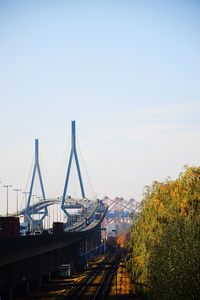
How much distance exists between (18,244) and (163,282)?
3699 cm

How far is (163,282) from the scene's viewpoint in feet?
108

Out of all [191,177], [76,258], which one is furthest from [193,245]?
[76,258]

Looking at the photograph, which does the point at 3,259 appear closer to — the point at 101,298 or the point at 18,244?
the point at 18,244

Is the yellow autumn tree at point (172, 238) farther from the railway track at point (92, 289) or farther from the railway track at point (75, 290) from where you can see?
the railway track at point (75, 290)

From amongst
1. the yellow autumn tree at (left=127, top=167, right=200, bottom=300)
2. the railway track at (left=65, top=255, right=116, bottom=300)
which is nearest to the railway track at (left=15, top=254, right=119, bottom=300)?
the railway track at (left=65, top=255, right=116, bottom=300)

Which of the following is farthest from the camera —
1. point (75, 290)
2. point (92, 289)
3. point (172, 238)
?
point (92, 289)

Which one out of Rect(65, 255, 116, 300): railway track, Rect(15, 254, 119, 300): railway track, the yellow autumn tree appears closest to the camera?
the yellow autumn tree

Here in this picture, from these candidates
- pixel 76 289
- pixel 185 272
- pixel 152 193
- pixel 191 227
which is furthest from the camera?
pixel 76 289

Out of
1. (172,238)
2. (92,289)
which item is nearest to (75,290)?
(92,289)

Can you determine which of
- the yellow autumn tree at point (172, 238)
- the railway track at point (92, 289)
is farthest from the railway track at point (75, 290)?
the yellow autumn tree at point (172, 238)

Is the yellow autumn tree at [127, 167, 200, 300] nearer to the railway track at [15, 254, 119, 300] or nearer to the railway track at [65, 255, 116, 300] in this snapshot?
the railway track at [65, 255, 116, 300]

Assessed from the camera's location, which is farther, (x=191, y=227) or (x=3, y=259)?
(x=3, y=259)

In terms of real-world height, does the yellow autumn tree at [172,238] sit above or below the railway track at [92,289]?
above

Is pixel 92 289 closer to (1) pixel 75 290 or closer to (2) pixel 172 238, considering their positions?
(1) pixel 75 290
